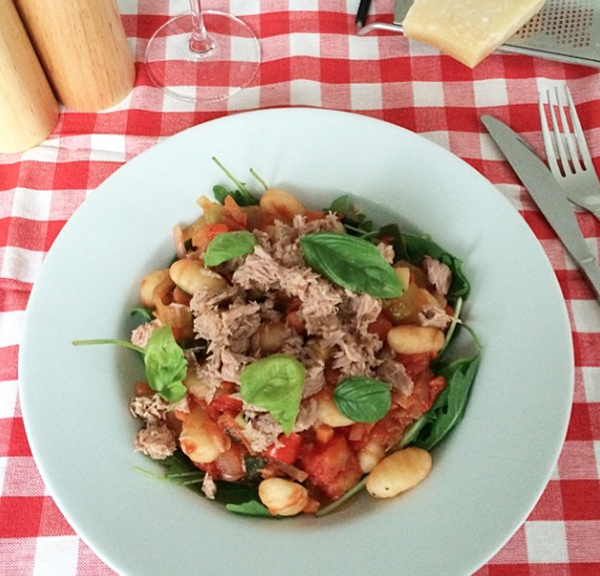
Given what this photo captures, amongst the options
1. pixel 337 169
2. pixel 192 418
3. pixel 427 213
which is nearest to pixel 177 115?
pixel 337 169

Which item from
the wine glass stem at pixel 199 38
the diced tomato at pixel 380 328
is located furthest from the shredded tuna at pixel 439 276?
the wine glass stem at pixel 199 38

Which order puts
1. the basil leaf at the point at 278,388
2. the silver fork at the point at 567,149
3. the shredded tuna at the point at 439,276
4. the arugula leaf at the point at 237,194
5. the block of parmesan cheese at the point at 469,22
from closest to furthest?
the basil leaf at the point at 278,388
the shredded tuna at the point at 439,276
the arugula leaf at the point at 237,194
the silver fork at the point at 567,149
the block of parmesan cheese at the point at 469,22

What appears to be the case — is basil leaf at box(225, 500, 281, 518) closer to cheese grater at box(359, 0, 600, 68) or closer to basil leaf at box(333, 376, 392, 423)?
basil leaf at box(333, 376, 392, 423)

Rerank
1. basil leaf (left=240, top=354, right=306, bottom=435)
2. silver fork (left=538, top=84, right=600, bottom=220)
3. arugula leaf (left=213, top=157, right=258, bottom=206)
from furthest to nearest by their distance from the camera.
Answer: silver fork (left=538, top=84, right=600, bottom=220) < arugula leaf (left=213, top=157, right=258, bottom=206) < basil leaf (left=240, top=354, right=306, bottom=435)

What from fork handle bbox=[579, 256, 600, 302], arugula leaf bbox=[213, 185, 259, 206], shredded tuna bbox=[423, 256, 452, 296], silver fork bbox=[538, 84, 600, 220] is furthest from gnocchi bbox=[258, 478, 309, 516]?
silver fork bbox=[538, 84, 600, 220]

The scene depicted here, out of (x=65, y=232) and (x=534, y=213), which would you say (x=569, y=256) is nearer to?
(x=534, y=213)

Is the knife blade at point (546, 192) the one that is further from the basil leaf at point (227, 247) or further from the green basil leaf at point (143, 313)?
the green basil leaf at point (143, 313)

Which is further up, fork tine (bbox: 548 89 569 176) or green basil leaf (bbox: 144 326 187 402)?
fork tine (bbox: 548 89 569 176)

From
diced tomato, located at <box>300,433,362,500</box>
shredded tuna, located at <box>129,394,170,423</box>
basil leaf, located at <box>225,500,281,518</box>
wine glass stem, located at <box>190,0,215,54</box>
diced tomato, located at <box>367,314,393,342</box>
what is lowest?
basil leaf, located at <box>225,500,281,518</box>
